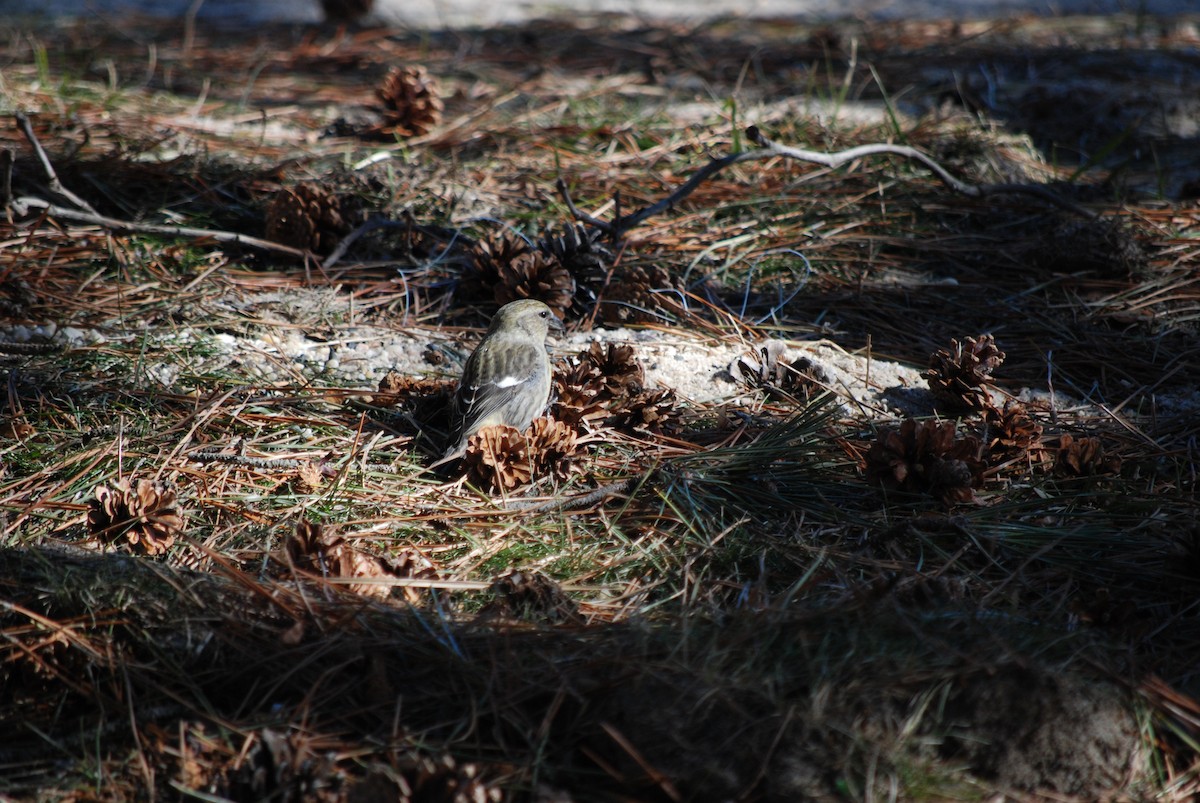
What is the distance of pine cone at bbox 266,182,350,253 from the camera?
166 inches

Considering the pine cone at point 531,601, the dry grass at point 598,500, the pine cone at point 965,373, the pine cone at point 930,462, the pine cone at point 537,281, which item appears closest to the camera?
the dry grass at point 598,500

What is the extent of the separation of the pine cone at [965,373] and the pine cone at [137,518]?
8.37 ft

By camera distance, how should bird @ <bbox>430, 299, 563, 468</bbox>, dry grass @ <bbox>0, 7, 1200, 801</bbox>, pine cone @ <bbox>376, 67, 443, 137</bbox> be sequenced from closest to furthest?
dry grass @ <bbox>0, 7, 1200, 801</bbox>
bird @ <bbox>430, 299, 563, 468</bbox>
pine cone @ <bbox>376, 67, 443, 137</bbox>

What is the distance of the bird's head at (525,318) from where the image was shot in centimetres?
368

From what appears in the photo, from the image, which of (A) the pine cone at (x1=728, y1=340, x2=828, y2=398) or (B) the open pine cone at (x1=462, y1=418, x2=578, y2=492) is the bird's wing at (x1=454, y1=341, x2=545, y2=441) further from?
(A) the pine cone at (x1=728, y1=340, x2=828, y2=398)

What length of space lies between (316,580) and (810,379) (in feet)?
6.44

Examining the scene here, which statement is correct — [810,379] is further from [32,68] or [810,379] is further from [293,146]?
[32,68]

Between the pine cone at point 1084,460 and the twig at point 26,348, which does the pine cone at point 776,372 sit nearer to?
the pine cone at point 1084,460

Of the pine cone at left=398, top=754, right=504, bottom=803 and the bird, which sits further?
the bird

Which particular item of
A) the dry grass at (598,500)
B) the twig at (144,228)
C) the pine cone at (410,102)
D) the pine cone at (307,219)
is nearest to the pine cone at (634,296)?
the dry grass at (598,500)

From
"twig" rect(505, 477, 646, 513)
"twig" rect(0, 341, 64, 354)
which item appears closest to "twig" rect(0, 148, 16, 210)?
"twig" rect(0, 341, 64, 354)

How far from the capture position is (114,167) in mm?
4684

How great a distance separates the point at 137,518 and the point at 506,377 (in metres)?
1.28

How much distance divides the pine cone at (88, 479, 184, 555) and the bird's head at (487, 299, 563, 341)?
1421mm
